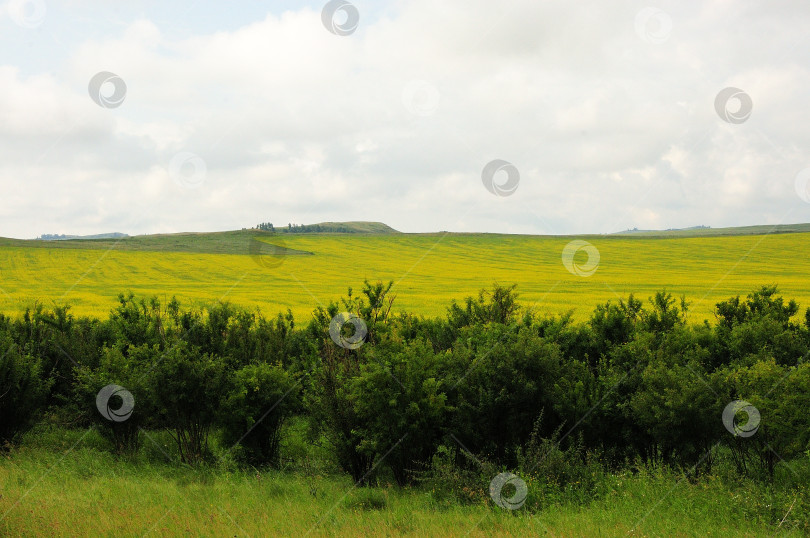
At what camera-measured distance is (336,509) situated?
8672 millimetres

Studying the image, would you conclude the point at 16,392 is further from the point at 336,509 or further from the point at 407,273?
the point at 407,273

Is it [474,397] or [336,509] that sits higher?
[474,397]

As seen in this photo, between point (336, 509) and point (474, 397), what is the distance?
10.8 feet

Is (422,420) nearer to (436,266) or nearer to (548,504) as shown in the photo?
(548,504)

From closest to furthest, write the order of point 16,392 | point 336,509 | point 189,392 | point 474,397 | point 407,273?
point 336,509, point 474,397, point 189,392, point 16,392, point 407,273

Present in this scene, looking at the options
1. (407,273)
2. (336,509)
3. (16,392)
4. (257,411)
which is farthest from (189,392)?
(407,273)

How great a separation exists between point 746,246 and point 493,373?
9261cm

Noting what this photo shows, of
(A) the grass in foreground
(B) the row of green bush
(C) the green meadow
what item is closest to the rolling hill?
(C) the green meadow

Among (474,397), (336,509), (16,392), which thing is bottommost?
(336,509)

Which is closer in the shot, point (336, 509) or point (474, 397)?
point (336, 509)

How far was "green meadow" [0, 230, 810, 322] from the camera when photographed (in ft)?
124

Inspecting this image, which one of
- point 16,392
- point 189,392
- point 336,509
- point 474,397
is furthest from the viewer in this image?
point 16,392

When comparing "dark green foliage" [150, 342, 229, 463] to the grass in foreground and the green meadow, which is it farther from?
the green meadow

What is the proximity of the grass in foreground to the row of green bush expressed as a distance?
936 millimetres
